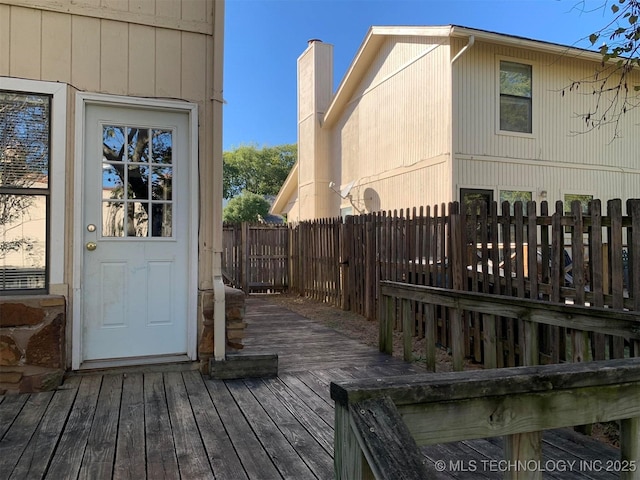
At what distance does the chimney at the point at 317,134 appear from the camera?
1380 cm

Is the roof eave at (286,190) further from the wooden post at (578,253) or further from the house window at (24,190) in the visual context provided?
the wooden post at (578,253)

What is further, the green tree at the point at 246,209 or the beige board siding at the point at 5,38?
the green tree at the point at 246,209

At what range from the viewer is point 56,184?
3432 millimetres

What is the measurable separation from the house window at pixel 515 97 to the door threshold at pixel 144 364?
26.9 ft

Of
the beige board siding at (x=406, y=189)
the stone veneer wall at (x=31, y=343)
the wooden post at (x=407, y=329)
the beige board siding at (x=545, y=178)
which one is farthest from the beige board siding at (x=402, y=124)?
the stone veneer wall at (x=31, y=343)

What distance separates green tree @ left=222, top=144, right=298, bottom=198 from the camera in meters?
35.9

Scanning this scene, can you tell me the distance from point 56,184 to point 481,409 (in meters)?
3.40

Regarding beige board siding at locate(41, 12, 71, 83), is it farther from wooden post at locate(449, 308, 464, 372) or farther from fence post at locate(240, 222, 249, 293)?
fence post at locate(240, 222, 249, 293)

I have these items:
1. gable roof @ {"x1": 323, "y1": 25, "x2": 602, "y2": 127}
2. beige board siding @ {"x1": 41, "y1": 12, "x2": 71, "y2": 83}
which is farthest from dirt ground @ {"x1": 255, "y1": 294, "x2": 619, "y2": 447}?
gable roof @ {"x1": 323, "y1": 25, "x2": 602, "y2": 127}

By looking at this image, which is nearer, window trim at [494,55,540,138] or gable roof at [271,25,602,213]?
gable roof at [271,25,602,213]

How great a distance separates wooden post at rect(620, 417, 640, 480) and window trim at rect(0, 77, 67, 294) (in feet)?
11.7

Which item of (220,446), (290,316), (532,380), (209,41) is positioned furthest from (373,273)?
(532,380)

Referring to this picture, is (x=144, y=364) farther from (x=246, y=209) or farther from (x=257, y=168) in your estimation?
(x=257, y=168)

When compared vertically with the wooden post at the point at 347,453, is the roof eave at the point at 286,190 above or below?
above
